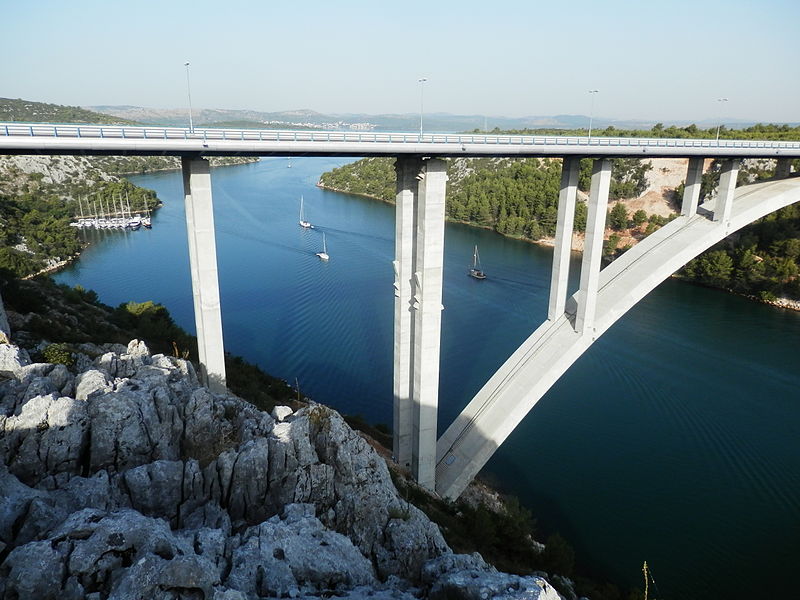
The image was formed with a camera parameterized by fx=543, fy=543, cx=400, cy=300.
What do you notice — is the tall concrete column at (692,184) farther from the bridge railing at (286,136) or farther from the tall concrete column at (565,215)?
the tall concrete column at (565,215)

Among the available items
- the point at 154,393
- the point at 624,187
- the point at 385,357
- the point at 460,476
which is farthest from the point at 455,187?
the point at 154,393

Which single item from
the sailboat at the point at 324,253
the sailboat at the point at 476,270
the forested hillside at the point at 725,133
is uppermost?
the forested hillside at the point at 725,133

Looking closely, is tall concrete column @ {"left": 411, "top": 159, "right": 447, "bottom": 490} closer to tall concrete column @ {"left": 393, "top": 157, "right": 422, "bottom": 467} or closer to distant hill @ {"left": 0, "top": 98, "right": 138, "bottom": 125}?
tall concrete column @ {"left": 393, "top": 157, "right": 422, "bottom": 467}

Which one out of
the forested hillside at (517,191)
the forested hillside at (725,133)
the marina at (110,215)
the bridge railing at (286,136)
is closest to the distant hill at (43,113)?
the marina at (110,215)

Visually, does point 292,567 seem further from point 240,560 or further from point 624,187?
point 624,187

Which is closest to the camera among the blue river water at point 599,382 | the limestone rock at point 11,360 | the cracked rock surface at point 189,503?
the cracked rock surface at point 189,503

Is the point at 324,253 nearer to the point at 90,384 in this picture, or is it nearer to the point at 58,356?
the point at 58,356
